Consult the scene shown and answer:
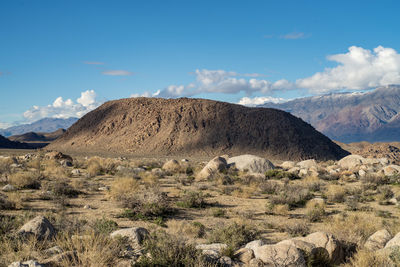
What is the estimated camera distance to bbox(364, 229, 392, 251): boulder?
277 inches

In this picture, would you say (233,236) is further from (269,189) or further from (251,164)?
(251,164)

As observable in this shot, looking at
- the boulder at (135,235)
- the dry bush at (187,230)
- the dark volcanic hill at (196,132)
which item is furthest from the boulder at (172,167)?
the dark volcanic hill at (196,132)

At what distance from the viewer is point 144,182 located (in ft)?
59.5

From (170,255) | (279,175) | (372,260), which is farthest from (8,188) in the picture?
(279,175)

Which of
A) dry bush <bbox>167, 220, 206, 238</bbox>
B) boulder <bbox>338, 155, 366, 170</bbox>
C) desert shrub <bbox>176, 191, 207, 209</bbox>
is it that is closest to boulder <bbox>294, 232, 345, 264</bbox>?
dry bush <bbox>167, 220, 206, 238</bbox>

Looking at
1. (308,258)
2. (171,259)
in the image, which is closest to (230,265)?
(171,259)

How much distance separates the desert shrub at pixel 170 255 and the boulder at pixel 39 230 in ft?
8.05

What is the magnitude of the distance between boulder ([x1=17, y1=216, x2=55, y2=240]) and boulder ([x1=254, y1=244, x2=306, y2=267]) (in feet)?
14.6

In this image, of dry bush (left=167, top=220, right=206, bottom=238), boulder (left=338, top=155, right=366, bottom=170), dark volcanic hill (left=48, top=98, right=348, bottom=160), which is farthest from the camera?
dark volcanic hill (left=48, top=98, right=348, bottom=160)

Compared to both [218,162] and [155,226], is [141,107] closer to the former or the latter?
[218,162]

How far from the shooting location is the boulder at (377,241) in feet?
23.1

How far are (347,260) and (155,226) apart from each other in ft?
18.1

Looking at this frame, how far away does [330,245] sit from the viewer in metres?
6.38

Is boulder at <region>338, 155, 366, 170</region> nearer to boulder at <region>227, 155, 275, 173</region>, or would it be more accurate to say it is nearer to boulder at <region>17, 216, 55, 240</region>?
boulder at <region>227, 155, 275, 173</region>
